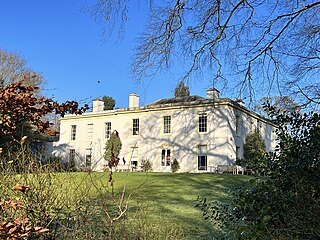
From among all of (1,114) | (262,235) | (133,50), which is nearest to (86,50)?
(133,50)

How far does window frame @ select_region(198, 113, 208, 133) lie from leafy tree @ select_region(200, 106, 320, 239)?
22043mm

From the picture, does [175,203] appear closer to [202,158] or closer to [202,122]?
[202,158]

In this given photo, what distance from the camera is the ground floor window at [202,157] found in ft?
86.7

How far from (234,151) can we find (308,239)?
2284 cm

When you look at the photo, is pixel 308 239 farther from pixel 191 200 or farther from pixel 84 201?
pixel 191 200

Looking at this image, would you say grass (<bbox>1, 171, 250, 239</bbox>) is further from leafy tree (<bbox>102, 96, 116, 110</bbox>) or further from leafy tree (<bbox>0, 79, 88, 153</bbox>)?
leafy tree (<bbox>102, 96, 116, 110</bbox>)

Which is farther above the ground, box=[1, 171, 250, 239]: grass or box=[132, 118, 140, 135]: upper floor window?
box=[132, 118, 140, 135]: upper floor window

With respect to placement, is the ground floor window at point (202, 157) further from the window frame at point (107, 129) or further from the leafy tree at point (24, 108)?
the leafy tree at point (24, 108)

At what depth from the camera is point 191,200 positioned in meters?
10.9

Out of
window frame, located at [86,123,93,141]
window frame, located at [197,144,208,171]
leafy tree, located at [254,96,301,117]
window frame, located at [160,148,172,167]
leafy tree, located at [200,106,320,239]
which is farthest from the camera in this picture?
window frame, located at [86,123,93,141]

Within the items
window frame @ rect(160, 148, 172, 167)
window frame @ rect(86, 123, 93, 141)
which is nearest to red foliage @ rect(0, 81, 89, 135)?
window frame @ rect(160, 148, 172, 167)

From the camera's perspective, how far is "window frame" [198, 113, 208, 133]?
88.6 feet

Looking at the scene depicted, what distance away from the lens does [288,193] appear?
13.4ft

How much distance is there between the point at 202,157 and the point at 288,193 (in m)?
22.7
